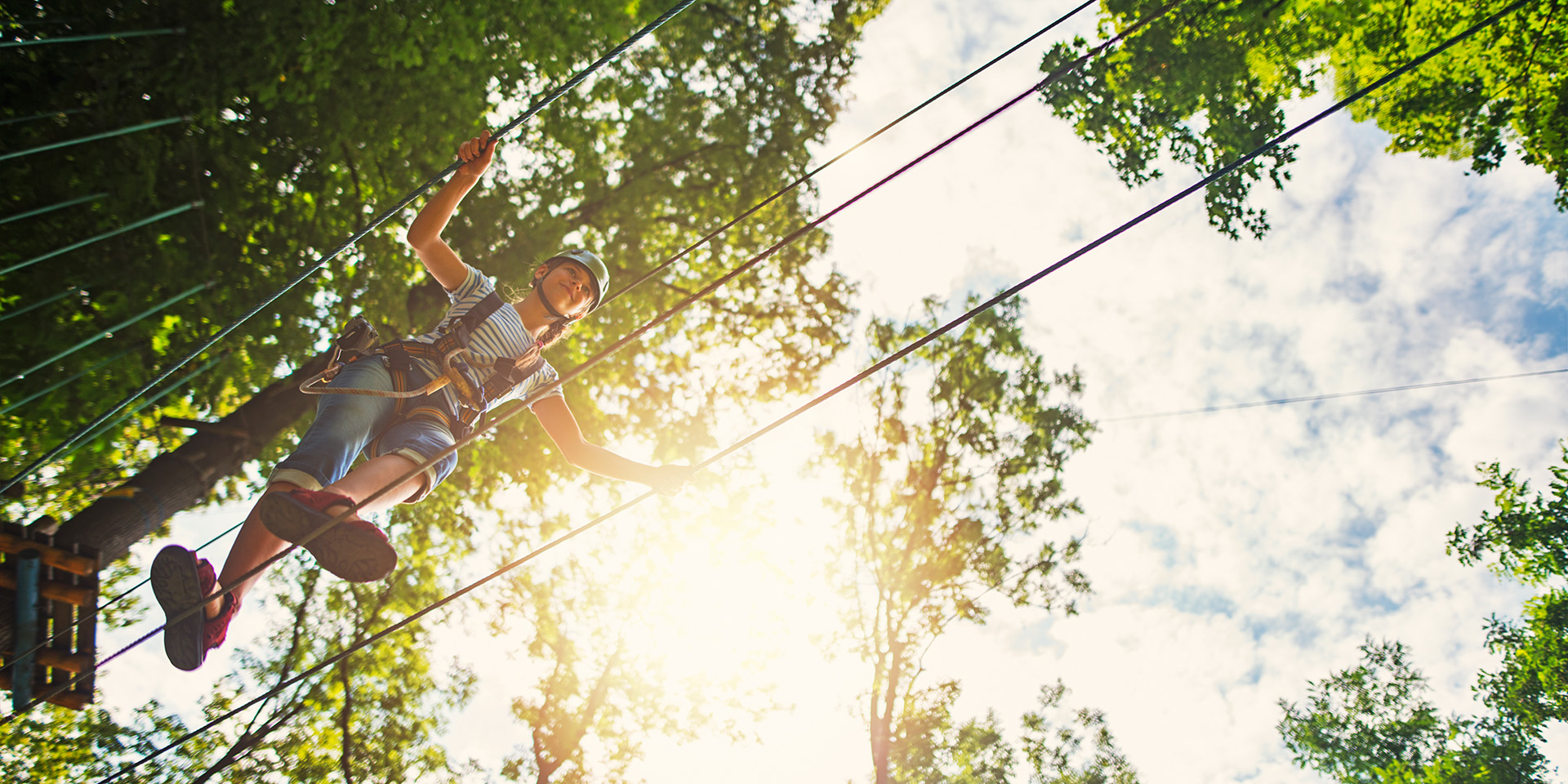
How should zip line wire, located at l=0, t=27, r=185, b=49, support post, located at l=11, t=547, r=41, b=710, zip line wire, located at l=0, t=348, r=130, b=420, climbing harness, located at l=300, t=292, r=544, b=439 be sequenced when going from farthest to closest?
zip line wire, located at l=0, t=348, r=130, b=420
zip line wire, located at l=0, t=27, r=185, b=49
support post, located at l=11, t=547, r=41, b=710
climbing harness, located at l=300, t=292, r=544, b=439

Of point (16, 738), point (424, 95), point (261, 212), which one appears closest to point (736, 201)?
point (424, 95)

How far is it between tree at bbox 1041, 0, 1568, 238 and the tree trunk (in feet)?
28.7

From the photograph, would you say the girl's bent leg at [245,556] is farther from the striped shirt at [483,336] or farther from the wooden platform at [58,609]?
the wooden platform at [58,609]

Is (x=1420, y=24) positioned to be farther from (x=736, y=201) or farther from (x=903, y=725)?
(x=903, y=725)

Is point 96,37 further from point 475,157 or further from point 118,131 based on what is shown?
point 475,157

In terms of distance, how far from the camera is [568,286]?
3.27m

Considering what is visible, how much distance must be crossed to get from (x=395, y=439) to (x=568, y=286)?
3.20ft

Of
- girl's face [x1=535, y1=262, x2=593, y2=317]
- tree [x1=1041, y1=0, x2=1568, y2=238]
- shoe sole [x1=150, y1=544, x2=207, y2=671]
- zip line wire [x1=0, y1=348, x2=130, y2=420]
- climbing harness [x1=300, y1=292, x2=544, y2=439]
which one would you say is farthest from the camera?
tree [x1=1041, y1=0, x2=1568, y2=238]

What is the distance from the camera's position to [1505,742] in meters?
18.9

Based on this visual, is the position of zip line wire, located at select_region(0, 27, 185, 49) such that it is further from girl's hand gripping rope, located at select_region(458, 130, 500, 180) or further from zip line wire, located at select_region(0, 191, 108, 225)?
girl's hand gripping rope, located at select_region(458, 130, 500, 180)

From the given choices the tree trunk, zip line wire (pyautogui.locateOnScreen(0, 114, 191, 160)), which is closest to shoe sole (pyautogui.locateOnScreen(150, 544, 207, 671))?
the tree trunk

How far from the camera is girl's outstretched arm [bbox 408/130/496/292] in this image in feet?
9.54

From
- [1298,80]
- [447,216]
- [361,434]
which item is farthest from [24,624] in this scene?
[1298,80]

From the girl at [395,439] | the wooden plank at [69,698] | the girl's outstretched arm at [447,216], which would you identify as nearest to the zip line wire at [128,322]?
the wooden plank at [69,698]
